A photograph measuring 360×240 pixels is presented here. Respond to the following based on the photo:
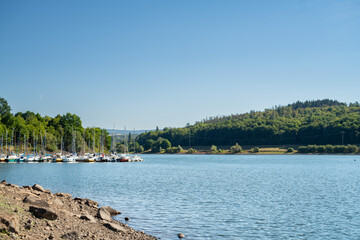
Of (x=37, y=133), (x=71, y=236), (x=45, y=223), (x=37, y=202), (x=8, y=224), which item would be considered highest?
(x=37, y=133)

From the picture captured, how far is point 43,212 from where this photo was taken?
2091 cm

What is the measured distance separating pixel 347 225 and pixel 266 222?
19.8ft

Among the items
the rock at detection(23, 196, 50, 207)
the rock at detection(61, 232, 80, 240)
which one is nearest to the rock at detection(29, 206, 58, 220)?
the rock at detection(23, 196, 50, 207)

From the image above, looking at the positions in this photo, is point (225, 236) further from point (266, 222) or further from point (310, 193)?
point (310, 193)

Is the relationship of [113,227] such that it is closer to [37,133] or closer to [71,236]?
[71,236]

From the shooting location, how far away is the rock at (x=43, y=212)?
68.2 ft

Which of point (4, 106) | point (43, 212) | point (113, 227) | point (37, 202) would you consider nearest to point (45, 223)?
point (43, 212)

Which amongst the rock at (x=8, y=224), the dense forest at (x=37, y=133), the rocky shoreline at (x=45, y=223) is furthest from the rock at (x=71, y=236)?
the dense forest at (x=37, y=133)

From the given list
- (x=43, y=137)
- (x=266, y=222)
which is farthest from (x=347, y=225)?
(x=43, y=137)

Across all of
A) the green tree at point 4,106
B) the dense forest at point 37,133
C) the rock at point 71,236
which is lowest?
the rock at point 71,236

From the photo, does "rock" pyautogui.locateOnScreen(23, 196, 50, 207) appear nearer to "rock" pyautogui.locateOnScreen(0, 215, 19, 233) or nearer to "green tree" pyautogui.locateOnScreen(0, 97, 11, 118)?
"rock" pyautogui.locateOnScreen(0, 215, 19, 233)

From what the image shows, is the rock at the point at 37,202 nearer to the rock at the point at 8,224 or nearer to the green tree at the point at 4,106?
the rock at the point at 8,224

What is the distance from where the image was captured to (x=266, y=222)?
2916cm

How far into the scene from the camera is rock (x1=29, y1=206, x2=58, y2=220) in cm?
2078
